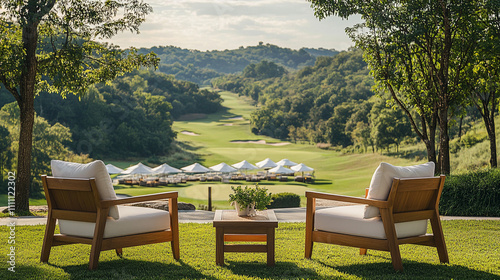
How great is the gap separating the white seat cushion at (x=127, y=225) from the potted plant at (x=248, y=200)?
59 centimetres

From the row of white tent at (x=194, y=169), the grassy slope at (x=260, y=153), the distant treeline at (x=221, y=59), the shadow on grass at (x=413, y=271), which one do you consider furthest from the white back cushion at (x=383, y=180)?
the distant treeline at (x=221, y=59)

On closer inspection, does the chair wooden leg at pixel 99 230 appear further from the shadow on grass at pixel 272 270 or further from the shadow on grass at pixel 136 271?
the shadow on grass at pixel 272 270

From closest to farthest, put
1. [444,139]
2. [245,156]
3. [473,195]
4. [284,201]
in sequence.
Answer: [473,195] < [444,139] < [284,201] < [245,156]

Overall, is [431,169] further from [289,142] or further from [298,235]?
[289,142]

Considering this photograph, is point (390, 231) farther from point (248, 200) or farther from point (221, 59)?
point (221, 59)

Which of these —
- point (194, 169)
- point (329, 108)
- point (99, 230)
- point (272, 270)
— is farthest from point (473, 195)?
point (329, 108)

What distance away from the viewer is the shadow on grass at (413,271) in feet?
11.6

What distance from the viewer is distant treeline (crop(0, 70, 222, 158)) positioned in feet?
133

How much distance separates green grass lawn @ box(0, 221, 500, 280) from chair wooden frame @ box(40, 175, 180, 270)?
0.20m

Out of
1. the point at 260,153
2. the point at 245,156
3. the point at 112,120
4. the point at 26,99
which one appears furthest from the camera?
the point at 260,153

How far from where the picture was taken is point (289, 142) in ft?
170

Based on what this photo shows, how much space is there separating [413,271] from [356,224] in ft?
1.85

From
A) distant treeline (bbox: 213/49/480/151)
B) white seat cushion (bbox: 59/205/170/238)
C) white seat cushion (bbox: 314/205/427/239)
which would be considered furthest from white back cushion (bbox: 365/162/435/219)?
distant treeline (bbox: 213/49/480/151)

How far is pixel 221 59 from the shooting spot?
85.9 m
